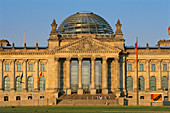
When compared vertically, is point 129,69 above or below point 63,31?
below

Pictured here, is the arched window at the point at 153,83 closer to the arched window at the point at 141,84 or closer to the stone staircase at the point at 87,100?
the arched window at the point at 141,84

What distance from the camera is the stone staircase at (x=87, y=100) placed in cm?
11275

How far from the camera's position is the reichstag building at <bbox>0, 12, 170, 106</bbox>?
132m

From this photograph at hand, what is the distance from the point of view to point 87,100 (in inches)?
4564

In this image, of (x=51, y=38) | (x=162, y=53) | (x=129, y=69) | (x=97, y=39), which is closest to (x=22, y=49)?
(x=51, y=38)

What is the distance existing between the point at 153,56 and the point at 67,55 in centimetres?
2681

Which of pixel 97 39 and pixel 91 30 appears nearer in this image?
pixel 97 39

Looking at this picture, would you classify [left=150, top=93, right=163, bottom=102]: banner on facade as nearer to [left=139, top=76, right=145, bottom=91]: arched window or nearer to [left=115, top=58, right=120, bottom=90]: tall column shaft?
[left=115, top=58, right=120, bottom=90]: tall column shaft

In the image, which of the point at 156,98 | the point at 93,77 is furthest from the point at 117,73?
the point at 156,98

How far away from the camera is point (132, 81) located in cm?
13838

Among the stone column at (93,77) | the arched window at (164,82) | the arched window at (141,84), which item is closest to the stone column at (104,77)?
the stone column at (93,77)

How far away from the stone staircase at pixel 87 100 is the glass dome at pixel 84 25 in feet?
→ 90.5

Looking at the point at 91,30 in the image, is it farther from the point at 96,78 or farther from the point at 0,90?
the point at 0,90

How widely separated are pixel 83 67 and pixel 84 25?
48.4 feet
